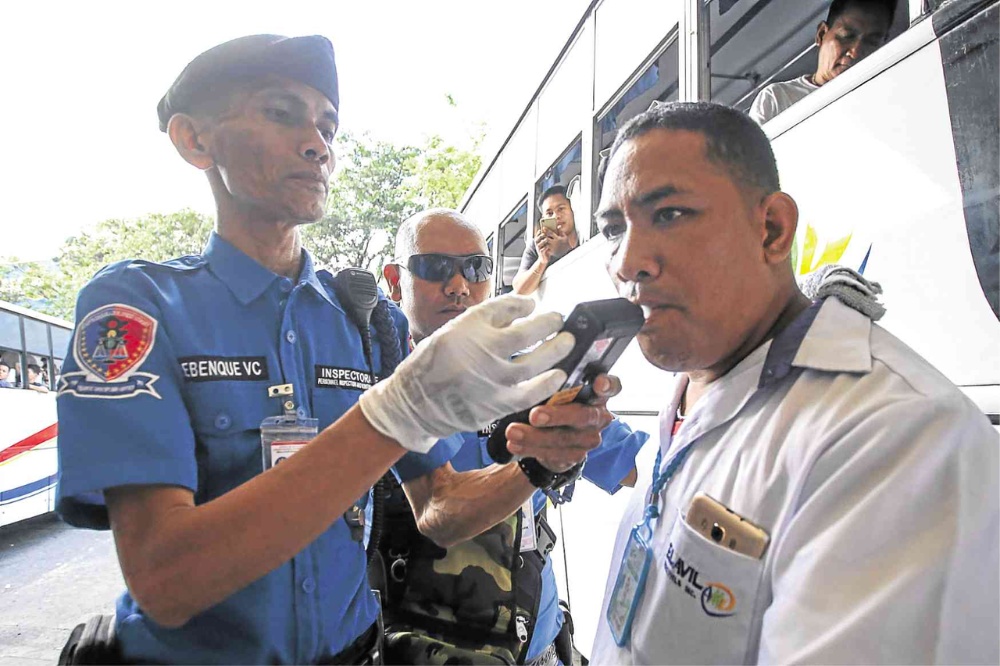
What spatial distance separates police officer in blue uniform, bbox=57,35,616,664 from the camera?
100 centimetres

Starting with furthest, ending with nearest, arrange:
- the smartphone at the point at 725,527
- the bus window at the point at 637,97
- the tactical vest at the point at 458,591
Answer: the bus window at the point at 637,97 < the tactical vest at the point at 458,591 < the smartphone at the point at 725,527

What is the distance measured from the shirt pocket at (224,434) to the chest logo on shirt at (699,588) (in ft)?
2.55

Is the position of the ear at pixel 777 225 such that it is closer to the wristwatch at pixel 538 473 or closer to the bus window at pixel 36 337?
the wristwatch at pixel 538 473

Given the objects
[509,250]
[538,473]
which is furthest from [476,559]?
[509,250]

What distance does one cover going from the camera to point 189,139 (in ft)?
4.64

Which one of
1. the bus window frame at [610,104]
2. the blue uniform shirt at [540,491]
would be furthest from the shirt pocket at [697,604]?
the bus window frame at [610,104]

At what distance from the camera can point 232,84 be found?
1.37m

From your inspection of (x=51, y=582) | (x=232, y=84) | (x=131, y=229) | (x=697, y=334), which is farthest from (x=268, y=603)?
(x=131, y=229)

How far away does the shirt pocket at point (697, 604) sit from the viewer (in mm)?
972

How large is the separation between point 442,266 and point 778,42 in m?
2.56

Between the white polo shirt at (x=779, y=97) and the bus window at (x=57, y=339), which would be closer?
the white polo shirt at (x=779, y=97)

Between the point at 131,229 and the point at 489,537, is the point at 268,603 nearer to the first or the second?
the point at 489,537

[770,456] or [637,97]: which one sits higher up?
[637,97]

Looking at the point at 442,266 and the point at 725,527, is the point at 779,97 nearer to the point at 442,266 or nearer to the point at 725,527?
the point at 442,266
